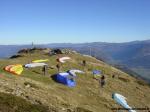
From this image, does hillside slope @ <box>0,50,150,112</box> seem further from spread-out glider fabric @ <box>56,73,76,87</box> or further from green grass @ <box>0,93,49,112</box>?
spread-out glider fabric @ <box>56,73,76,87</box>

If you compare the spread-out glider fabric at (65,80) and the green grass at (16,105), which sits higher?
the green grass at (16,105)

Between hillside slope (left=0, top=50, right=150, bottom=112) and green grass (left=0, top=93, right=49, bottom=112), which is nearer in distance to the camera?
green grass (left=0, top=93, right=49, bottom=112)

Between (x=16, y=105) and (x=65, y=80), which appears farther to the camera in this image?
(x=65, y=80)

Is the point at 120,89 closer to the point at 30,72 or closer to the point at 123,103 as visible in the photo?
the point at 123,103

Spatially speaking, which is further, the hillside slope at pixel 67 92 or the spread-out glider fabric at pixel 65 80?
the spread-out glider fabric at pixel 65 80

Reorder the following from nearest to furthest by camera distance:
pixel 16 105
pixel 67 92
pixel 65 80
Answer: pixel 16 105 < pixel 67 92 < pixel 65 80

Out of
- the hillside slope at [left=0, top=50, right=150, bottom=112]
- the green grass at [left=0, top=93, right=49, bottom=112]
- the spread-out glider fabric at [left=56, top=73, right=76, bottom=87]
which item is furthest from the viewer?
the spread-out glider fabric at [left=56, top=73, right=76, bottom=87]

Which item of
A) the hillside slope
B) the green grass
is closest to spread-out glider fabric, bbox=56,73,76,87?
the hillside slope

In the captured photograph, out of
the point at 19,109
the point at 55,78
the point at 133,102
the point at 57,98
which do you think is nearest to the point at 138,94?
the point at 133,102

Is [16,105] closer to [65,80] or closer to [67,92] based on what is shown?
[67,92]

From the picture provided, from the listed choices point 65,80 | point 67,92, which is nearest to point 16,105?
point 67,92

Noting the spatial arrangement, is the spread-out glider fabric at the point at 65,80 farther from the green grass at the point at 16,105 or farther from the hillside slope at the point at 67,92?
the green grass at the point at 16,105

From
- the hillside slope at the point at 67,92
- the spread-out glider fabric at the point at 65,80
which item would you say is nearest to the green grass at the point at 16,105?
the hillside slope at the point at 67,92

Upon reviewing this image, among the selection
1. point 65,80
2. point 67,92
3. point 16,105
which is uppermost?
point 16,105
